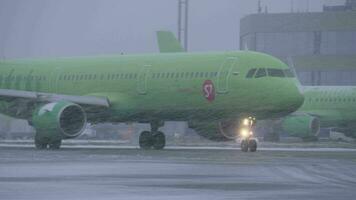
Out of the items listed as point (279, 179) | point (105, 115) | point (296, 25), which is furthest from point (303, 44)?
point (279, 179)

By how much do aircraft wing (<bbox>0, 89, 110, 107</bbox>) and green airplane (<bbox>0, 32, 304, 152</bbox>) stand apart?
4 cm

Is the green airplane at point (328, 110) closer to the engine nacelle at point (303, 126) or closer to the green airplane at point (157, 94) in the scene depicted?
the engine nacelle at point (303, 126)

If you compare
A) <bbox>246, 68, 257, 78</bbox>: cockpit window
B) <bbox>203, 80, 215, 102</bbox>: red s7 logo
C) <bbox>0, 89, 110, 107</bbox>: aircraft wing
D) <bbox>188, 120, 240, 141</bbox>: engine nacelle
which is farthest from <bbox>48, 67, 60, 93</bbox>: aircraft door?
<bbox>246, 68, 257, 78</bbox>: cockpit window

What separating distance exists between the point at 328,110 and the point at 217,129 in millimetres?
23122

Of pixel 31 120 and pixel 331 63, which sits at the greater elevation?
pixel 331 63

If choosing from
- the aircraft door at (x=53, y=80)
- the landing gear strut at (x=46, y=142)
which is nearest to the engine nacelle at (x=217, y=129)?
the landing gear strut at (x=46, y=142)

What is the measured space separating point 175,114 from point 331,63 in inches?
2499

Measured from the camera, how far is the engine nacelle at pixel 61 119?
42281 millimetres

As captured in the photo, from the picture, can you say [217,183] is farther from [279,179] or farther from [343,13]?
[343,13]

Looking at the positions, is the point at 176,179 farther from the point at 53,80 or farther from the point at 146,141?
the point at 53,80

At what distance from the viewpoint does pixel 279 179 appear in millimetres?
22094

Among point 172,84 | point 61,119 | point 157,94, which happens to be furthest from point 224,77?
point 61,119

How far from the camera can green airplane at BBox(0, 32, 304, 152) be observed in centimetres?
4225

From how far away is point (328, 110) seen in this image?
68.1 metres
